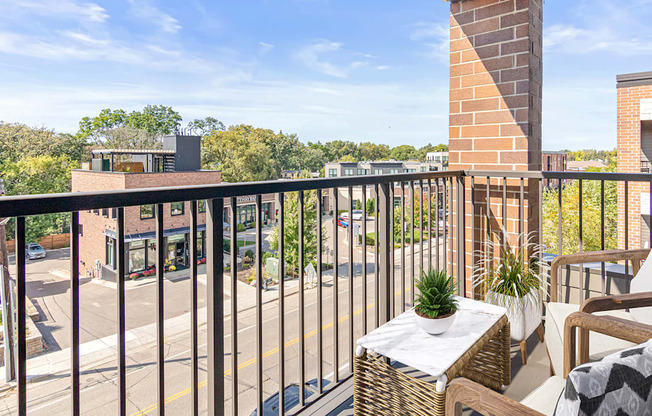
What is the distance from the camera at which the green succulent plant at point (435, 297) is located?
4.96 feet

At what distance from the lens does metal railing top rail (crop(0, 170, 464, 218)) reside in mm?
762

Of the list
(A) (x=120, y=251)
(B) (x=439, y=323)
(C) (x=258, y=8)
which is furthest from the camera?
(C) (x=258, y=8)

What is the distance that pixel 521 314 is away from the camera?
2.04 meters

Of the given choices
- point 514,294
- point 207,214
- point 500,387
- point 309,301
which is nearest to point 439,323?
point 500,387

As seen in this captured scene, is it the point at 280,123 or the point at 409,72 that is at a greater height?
the point at 409,72

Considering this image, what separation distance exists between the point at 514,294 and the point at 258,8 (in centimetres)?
4468

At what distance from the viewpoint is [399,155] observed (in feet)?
119

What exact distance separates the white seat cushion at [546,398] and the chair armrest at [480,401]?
28 centimetres

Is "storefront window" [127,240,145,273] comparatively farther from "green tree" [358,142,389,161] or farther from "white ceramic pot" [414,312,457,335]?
"green tree" [358,142,389,161]

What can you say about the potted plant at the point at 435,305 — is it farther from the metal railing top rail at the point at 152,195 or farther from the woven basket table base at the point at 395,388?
the metal railing top rail at the point at 152,195

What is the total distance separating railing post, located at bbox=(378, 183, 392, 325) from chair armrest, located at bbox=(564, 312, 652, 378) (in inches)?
33.9

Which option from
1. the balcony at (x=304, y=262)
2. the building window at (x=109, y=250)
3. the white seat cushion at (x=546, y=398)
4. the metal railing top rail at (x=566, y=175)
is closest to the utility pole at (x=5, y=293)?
the balcony at (x=304, y=262)

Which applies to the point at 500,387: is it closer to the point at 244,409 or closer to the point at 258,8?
the point at 244,409

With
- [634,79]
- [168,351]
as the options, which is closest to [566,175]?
[634,79]
